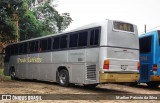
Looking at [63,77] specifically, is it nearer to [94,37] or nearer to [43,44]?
[43,44]

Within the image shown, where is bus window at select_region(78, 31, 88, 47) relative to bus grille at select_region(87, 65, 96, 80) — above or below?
above

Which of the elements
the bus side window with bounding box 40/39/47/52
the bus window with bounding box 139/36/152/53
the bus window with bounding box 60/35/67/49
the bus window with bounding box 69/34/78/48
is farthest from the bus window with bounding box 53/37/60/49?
the bus window with bounding box 139/36/152/53

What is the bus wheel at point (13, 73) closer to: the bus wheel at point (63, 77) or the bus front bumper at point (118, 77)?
the bus wheel at point (63, 77)

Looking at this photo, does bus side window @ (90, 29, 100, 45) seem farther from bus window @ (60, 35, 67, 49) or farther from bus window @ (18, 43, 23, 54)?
bus window @ (18, 43, 23, 54)

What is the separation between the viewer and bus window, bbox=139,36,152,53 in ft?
58.1

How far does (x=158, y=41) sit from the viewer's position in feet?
56.4

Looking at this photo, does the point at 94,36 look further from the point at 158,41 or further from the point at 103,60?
the point at 158,41

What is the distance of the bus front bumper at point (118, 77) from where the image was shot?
14031mm

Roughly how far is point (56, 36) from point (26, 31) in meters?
20.0

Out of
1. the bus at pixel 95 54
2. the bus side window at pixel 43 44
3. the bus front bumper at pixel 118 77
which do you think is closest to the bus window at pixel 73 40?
A: the bus at pixel 95 54

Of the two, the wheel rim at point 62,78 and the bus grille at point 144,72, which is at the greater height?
the bus grille at point 144,72

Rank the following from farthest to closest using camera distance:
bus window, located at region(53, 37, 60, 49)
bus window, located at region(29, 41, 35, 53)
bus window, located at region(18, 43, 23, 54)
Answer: bus window, located at region(18, 43, 23, 54) < bus window, located at region(29, 41, 35, 53) < bus window, located at region(53, 37, 60, 49)

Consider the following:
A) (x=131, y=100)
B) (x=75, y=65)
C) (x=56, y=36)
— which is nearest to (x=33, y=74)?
(x=56, y=36)

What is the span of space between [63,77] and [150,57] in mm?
4954
